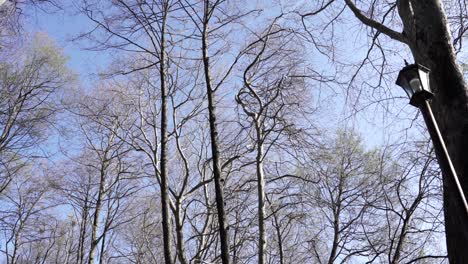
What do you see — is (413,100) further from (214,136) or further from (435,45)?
(214,136)

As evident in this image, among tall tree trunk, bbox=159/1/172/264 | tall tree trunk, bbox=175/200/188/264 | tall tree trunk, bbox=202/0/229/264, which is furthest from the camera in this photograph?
tall tree trunk, bbox=175/200/188/264

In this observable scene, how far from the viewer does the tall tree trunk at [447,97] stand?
139 inches

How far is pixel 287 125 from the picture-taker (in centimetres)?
790

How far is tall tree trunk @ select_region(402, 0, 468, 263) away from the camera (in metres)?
3.53

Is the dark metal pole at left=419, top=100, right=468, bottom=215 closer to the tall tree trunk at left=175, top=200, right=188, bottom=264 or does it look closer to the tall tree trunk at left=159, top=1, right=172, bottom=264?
the tall tree trunk at left=159, top=1, right=172, bottom=264

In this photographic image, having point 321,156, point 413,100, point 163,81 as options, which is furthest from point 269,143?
point 413,100

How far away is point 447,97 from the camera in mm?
4000

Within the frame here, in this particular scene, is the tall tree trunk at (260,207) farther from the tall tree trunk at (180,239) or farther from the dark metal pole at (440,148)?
the dark metal pole at (440,148)

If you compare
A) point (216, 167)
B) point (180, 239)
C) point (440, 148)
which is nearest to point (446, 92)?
point (440, 148)

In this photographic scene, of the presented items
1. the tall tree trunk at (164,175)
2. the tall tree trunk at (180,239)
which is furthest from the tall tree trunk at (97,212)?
the tall tree trunk at (164,175)

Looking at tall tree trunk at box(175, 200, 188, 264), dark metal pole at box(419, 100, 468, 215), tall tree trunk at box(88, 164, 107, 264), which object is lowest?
dark metal pole at box(419, 100, 468, 215)

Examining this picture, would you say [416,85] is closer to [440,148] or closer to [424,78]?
[424,78]

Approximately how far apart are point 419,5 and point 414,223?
26.2 feet

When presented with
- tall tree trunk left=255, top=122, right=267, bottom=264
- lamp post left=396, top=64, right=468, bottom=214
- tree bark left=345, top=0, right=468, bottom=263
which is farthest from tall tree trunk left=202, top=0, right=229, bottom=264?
lamp post left=396, top=64, right=468, bottom=214
